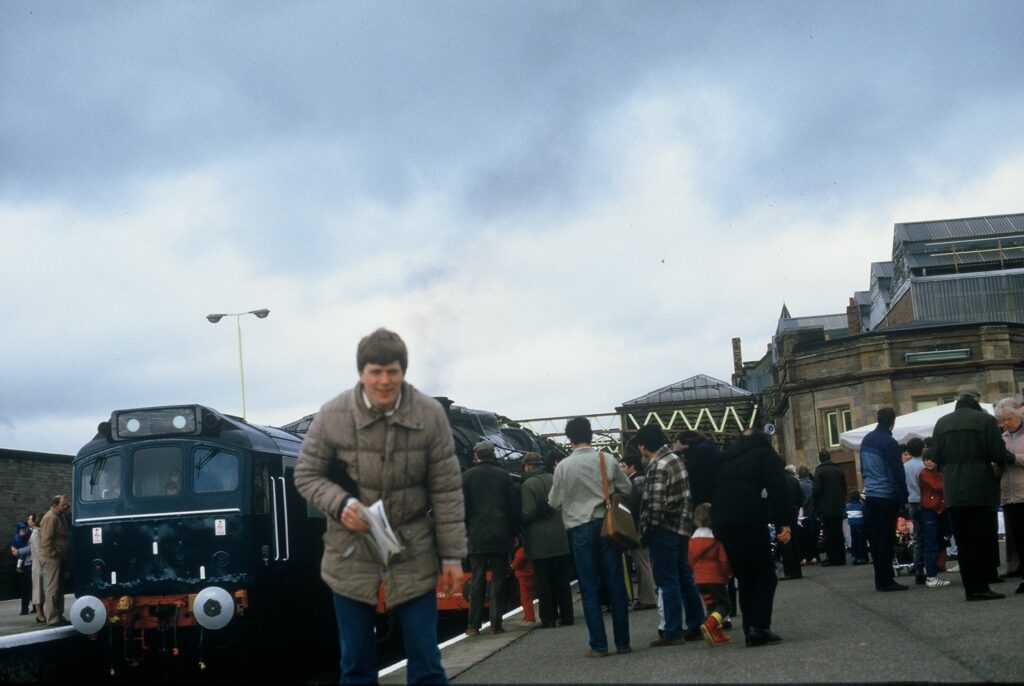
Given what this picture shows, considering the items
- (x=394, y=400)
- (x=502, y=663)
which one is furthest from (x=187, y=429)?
(x=394, y=400)

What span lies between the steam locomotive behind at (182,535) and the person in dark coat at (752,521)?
5.72 m

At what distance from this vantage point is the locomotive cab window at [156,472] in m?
13.5

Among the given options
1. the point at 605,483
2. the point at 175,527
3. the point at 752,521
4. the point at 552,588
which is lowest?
the point at 552,588

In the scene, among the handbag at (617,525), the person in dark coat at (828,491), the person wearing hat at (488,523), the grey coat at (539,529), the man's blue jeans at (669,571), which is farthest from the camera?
the person in dark coat at (828,491)

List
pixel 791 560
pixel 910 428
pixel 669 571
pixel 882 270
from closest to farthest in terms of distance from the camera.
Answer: pixel 669 571 < pixel 791 560 < pixel 910 428 < pixel 882 270

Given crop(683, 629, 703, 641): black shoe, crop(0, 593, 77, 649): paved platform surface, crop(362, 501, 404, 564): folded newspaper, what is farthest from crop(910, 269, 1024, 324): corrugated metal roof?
crop(362, 501, 404, 564): folded newspaper

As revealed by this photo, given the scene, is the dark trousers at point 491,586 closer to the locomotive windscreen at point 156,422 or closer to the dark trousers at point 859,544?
the locomotive windscreen at point 156,422

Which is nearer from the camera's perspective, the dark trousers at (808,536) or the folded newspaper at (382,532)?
the folded newspaper at (382,532)

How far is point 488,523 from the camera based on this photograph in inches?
513

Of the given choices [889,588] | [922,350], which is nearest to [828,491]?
[889,588]

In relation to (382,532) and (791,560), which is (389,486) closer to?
(382,532)

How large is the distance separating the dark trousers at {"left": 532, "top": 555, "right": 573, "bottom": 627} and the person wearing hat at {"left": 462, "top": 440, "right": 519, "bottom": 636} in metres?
0.45

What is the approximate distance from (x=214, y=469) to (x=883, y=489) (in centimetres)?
748

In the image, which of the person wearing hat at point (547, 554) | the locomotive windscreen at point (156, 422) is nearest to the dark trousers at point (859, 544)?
the person wearing hat at point (547, 554)
